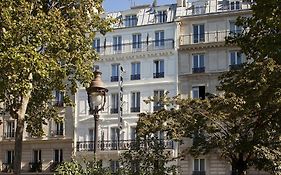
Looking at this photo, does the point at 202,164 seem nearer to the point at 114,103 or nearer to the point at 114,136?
the point at 114,136

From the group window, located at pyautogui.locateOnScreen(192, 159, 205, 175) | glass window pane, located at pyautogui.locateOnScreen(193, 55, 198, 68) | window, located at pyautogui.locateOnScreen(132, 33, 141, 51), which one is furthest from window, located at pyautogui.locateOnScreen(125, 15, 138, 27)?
window, located at pyautogui.locateOnScreen(192, 159, 205, 175)

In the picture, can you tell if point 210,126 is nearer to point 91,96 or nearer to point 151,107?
point 91,96

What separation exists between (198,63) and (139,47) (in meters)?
5.16

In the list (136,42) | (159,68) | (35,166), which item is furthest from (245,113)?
(35,166)

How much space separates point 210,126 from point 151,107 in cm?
1878

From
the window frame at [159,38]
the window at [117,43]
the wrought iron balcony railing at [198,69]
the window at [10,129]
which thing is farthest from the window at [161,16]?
the window at [10,129]

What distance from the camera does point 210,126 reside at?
29266 mm

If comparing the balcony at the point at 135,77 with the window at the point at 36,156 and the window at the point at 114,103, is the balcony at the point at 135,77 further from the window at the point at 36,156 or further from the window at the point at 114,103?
the window at the point at 36,156

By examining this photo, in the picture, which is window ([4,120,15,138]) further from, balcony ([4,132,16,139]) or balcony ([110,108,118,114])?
balcony ([110,108,118,114])

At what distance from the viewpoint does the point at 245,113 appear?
2395 centimetres

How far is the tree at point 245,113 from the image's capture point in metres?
16.5

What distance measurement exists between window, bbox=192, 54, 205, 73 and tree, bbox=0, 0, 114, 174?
23.3m

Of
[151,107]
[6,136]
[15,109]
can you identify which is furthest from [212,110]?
[6,136]

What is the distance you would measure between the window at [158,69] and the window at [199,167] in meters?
7.41
